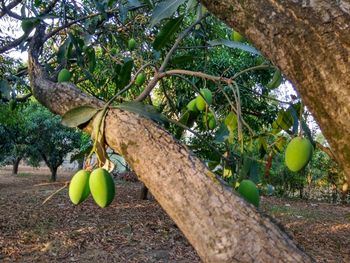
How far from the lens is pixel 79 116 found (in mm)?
998

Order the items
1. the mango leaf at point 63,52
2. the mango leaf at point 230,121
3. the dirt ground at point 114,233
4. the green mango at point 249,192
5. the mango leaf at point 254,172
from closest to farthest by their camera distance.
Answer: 1. the green mango at point 249,192
2. the mango leaf at point 254,172
3. the mango leaf at point 230,121
4. the mango leaf at point 63,52
5. the dirt ground at point 114,233

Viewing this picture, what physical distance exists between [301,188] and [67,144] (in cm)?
734

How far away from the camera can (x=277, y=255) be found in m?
0.66

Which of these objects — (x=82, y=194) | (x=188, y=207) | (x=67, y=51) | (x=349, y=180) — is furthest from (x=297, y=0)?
(x=67, y=51)

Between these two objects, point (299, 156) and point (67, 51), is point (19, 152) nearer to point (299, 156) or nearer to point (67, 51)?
point (67, 51)

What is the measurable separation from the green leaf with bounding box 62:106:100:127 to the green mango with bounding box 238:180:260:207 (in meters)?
0.37

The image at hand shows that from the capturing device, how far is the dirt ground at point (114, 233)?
485 centimetres

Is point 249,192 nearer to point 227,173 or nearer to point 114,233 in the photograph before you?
point 227,173

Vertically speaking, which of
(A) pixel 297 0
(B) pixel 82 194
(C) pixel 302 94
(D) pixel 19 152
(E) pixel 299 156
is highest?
(A) pixel 297 0

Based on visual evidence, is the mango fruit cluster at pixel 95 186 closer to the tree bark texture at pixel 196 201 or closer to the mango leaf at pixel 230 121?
the tree bark texture at pixel 196 201

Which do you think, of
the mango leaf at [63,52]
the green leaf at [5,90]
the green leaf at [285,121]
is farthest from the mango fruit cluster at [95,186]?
the green leaf at [5,90]

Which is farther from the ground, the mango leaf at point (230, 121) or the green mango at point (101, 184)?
the mango leaf at point (230, 121)

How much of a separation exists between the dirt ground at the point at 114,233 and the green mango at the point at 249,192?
3.90 meters

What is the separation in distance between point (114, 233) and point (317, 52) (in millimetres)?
5522
